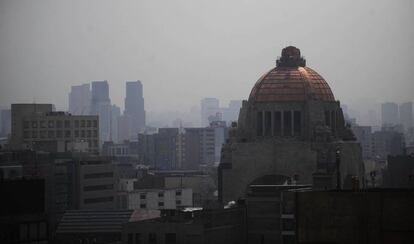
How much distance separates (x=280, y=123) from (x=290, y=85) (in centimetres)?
224

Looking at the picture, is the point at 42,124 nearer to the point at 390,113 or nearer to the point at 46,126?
the point at 46,126

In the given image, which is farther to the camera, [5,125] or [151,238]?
[5,125]

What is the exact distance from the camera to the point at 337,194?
29.4 m

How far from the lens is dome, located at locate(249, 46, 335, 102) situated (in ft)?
223

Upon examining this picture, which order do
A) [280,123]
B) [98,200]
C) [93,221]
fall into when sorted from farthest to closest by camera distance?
1. [98,200]
2. [280,123]
3. [93,221]

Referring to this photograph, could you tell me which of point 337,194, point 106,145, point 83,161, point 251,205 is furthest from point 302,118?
point 106,145

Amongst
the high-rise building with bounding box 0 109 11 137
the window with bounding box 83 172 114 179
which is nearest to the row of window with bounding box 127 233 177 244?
the window with bounding box 83 172 114 179

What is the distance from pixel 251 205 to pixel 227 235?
2742mm

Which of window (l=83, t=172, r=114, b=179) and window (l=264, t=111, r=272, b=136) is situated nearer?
window (l=264, t=111, r=272, b=136)

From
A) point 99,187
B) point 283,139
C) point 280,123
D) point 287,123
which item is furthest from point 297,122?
point 99,187

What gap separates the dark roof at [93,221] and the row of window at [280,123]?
897 centimetres

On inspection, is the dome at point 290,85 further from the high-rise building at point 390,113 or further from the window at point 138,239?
the high-rise building at point 390,113

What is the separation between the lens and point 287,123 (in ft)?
224

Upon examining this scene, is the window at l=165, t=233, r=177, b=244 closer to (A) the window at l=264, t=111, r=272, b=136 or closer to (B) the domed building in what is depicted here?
(B) the domed building
